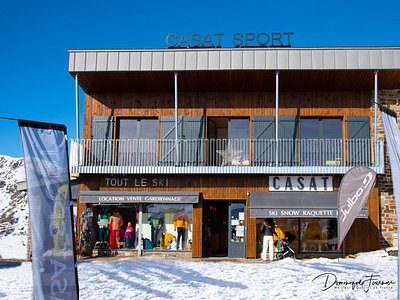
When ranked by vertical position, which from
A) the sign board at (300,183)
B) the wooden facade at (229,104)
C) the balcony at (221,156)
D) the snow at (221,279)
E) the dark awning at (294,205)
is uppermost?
the wooden facade at (229,104)

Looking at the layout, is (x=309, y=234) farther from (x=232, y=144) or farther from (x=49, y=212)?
(x=49, y=212)

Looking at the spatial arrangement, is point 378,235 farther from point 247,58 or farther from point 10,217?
point 10,217

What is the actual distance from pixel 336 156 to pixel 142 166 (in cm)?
633

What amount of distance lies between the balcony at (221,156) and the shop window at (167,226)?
1.37 meters

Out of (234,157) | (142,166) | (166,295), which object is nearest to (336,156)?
(234,157)

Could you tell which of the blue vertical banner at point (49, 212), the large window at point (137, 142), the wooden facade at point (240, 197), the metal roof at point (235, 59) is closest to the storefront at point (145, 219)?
the wooden facade at point (240, 197)

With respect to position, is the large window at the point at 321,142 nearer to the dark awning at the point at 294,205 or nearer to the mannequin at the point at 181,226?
the dark awning at the point at 294,205

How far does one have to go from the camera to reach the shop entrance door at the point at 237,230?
680 inches

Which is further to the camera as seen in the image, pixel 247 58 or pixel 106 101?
pixel 106 101

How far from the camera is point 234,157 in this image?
18.0 metres

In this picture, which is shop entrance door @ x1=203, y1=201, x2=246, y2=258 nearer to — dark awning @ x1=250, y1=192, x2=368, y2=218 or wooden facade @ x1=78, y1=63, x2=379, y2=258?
wooden facade @ x1=78, y1=63, x2=379, y2=258

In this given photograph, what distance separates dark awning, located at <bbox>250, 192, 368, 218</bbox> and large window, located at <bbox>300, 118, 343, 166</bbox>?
1.19m

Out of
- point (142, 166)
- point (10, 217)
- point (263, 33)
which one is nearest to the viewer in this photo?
point (142, 166)

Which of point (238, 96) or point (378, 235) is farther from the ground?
point (238, 96)
